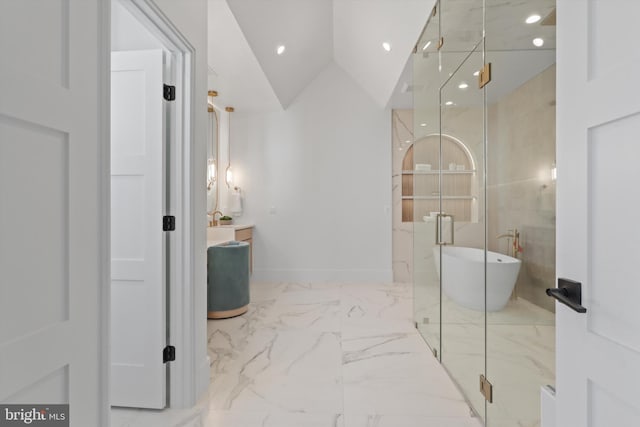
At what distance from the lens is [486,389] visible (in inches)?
62.4

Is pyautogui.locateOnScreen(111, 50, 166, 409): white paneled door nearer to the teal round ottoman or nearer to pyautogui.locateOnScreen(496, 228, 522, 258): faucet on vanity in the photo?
the teal round ottoman

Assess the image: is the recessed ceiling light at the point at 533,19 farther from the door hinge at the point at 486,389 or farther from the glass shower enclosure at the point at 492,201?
the door hinge at the point at 486,389

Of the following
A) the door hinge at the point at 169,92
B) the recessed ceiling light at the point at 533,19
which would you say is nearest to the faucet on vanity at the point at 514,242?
the recessed ceiling light at the point at 533,19

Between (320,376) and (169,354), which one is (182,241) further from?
(320,376)

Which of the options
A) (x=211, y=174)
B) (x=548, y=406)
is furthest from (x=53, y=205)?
(x=211, y=174)

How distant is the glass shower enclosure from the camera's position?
1.19m

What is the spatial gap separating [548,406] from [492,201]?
2.94ft

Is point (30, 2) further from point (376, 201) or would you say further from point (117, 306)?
point (376, 201)

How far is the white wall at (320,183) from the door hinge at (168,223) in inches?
123

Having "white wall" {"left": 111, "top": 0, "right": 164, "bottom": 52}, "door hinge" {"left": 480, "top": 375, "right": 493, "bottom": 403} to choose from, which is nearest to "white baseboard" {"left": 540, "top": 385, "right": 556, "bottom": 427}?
"door hinge" {"left": 480, "top": 375, "right": 493, "bottom": 403}

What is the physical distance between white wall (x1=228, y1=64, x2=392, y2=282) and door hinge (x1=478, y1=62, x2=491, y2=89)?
3.04 m

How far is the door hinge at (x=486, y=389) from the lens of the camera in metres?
Result: 1.54
